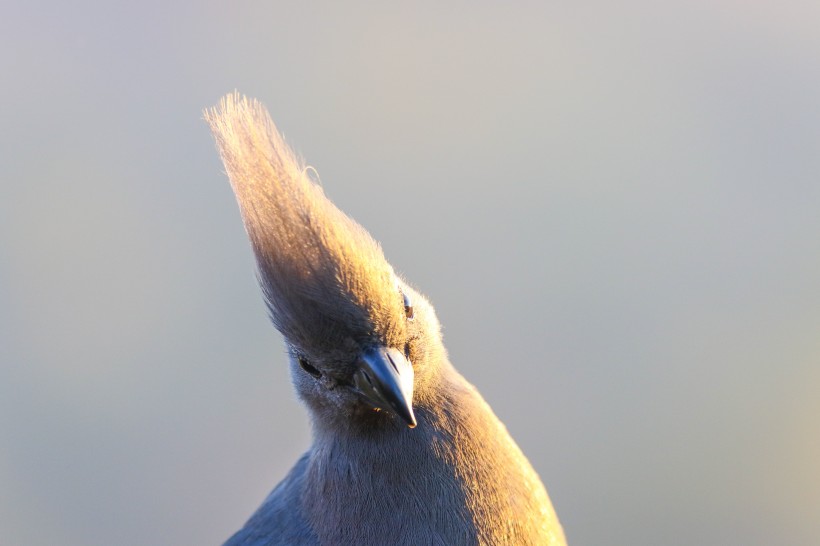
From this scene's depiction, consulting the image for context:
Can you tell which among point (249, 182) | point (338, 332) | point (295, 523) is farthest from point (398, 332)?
point (295, 523)

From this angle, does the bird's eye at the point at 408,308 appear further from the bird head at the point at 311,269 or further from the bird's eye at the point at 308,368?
the bird's eye at the point at 308,368

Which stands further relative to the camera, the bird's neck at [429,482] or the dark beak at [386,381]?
the bird's neck at [429,482]

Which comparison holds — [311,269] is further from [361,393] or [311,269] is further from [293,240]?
[361,393]

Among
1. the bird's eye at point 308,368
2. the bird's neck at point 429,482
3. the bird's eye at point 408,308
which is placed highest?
the bird's eye at point 408,308

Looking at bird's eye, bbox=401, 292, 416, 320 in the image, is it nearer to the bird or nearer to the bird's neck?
the bird

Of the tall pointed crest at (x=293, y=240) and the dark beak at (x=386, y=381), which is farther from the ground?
the tall pointed crest at (x=293, y=240)

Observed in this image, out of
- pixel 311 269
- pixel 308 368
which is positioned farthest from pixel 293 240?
pixel 308 368

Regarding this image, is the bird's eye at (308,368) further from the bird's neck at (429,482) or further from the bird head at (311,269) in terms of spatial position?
the bird's neck at (429,482)

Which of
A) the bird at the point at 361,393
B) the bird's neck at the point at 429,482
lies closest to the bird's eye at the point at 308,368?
the bird at the point at 361,393
